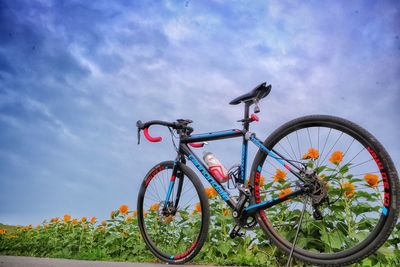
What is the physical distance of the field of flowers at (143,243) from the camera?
12.7 ft

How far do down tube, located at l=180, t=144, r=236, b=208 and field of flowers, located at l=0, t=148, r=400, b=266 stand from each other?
0.37m

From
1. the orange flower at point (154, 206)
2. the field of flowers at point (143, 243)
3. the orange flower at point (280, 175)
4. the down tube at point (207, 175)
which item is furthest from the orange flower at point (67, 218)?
the orange flower at point (280, 175)

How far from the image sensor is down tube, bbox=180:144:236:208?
372 centimetres

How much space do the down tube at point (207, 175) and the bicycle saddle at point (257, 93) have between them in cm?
79

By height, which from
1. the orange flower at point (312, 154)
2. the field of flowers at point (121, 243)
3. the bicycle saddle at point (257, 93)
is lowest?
the field of flowers at point (121, 243)

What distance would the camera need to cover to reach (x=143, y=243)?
218 inches

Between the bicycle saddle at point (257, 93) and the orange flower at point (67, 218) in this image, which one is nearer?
the bicycle saddle at point (257, 93)

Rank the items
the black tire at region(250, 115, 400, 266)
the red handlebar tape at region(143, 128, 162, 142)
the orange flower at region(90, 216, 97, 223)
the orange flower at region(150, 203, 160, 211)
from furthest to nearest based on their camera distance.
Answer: the orange flower at region(90, 216, 97, 223) → the orange flower at region(150, 203, 160, 211) → the red handlebar tape at region(143, 128, 162, 142) → the black tire at region(250, 115, 400, 266)

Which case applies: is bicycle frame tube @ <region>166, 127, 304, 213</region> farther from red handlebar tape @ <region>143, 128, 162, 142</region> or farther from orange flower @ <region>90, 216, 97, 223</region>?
orange flower @ <region>90, 216, 97, 223</region>

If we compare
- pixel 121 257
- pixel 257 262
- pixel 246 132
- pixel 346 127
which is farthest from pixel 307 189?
pixel 121 257

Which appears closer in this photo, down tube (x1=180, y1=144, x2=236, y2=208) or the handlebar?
down tube (x1=180, y1=144, x2=236, y2=208)

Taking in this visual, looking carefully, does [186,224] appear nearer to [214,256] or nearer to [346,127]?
→ [214,256]

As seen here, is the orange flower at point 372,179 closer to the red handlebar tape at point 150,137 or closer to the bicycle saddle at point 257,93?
the bicycle saddle at point 257,93

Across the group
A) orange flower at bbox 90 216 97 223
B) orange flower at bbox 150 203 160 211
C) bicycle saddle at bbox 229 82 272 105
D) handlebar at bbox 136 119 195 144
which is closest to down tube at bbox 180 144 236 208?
handlebar at bbox 136 119 195 144
